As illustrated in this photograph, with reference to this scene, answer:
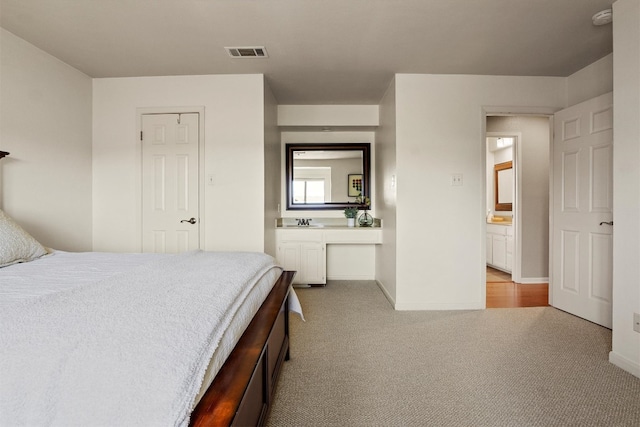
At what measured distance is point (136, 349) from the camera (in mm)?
708

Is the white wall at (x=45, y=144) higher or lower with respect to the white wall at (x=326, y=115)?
lower

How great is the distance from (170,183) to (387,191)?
242 cm

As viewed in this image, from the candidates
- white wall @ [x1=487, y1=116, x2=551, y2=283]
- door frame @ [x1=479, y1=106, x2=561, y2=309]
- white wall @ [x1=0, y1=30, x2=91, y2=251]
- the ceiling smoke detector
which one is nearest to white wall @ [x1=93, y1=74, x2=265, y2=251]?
white wall @ [x1=0, y1=30, x2=91, y2=251]

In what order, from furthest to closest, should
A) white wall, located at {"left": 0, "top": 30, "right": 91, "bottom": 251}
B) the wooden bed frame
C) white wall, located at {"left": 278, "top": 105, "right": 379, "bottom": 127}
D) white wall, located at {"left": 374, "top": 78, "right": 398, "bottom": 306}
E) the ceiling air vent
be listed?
1. white wall, located at {"left": 278, "top": 105, "right": 379, "bottom": 127}
2. white wall, located at {"left": 374, "top": 78, "right": 398, "bottom": 306}
3. the ceiling air vent
4. white wall, located at {"left": 0, "top": 30, "right": 91, "bottom": 251}
5. the wooden bed frame

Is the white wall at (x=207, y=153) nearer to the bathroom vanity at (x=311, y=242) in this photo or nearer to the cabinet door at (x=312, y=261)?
the bathroom vanity at (x=311, y=242)

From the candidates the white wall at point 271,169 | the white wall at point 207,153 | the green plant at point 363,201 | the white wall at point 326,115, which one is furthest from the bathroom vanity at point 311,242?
the white wall at point 326,115

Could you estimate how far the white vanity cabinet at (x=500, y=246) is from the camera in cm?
458

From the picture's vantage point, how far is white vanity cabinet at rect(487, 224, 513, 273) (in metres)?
4.58

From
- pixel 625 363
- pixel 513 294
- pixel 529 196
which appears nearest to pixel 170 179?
pixel 625 363

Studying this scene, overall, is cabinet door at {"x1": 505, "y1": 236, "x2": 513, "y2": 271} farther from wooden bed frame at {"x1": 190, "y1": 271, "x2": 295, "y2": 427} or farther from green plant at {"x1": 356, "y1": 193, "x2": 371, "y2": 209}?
wooden bed frame at {"x1": 190, "y1": 271, "x2": 295, "y2": 427}

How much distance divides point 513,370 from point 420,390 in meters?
0.71

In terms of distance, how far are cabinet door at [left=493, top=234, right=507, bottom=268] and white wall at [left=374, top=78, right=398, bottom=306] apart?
216 cm

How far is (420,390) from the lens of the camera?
178 centimetres

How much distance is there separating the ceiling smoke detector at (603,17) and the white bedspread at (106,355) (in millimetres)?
3074
